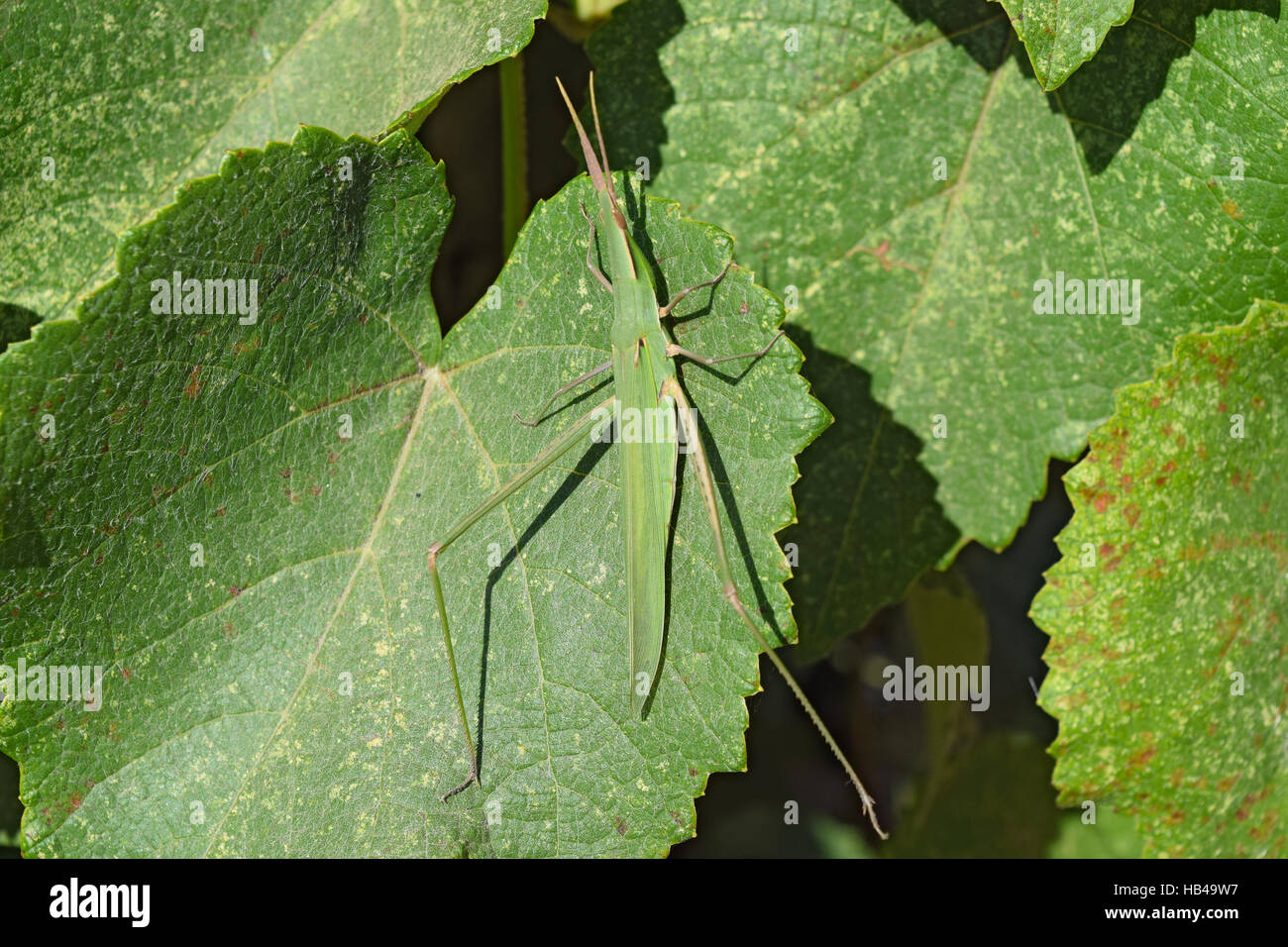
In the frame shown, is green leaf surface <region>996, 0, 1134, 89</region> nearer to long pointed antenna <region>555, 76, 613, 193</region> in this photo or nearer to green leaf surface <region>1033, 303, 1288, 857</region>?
green leaf surface <region>1033, 303, 1288, 857</region>

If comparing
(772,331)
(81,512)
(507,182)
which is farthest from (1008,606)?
(81,512)

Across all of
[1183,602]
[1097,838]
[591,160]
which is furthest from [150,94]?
[1097,838]

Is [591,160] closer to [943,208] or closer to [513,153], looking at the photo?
[513,153]

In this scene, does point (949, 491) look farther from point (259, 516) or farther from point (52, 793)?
point (52, 793)

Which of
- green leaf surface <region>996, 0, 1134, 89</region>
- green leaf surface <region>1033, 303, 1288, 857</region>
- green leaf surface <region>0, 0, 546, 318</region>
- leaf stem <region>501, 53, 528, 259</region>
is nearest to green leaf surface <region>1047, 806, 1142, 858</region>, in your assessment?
green leaf surface <region>1033, 303, 1288, 857</region>

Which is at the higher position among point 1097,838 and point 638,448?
point 638,448

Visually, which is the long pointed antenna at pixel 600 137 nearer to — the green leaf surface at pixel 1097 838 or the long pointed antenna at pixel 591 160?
the long pointed antenna at pixel 591 160
